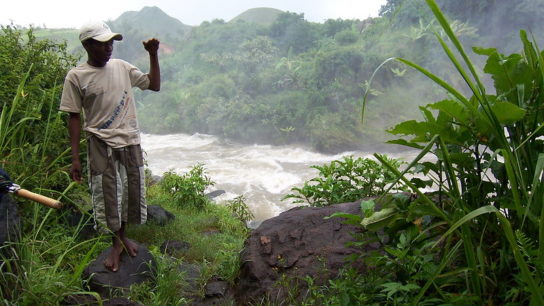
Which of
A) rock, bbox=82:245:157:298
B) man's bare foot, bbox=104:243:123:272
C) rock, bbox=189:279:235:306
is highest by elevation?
man's bare foot, bbox=104:243:123:272

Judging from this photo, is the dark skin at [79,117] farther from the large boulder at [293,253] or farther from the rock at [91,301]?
the large boulder at [293,253]

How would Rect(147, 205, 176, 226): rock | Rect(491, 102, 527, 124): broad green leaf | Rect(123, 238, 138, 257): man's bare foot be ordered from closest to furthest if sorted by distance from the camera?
Rect(491, 102, 527, 124): broad green leaf < Rect(123, 238, 138, 257): man's bare foot < Rect(147, 205, 176, 226): rock

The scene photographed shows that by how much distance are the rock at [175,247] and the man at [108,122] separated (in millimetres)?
493

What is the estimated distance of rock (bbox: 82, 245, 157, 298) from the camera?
2420 mm

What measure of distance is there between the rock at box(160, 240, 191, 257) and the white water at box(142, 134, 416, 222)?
328 centimetres

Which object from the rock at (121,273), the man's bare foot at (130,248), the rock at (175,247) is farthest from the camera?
the rock at (175,247)

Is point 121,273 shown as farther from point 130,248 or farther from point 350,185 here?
point 350,185

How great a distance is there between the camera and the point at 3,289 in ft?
6.28

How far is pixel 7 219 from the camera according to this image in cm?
183

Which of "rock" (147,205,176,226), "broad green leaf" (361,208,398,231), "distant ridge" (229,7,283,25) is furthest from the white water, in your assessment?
"distant ridge" (229,7,283,25)

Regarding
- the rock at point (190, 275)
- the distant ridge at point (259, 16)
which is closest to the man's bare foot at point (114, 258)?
the rock at point (190, 275)

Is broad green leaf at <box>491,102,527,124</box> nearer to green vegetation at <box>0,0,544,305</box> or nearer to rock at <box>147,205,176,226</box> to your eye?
green vegetation at <box>0,0,544,305</box>

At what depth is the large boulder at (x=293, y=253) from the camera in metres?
2.11

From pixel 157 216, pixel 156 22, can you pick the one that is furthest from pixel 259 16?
pixel 157 216
